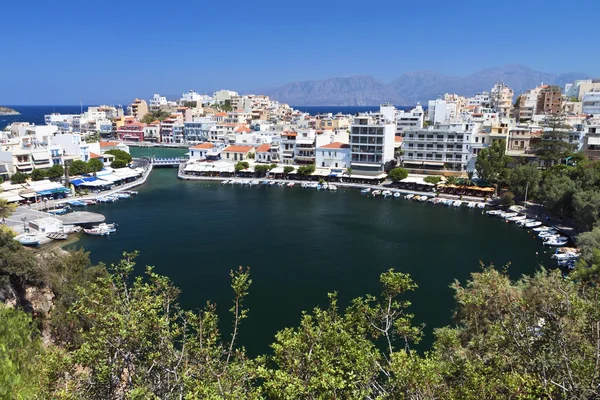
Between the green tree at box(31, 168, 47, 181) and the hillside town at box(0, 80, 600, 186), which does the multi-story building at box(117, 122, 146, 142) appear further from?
the green tree at box(31, 168, 47, 181)

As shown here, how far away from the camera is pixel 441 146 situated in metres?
47.1

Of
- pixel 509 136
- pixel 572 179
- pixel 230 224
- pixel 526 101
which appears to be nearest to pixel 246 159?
pixel 230 224

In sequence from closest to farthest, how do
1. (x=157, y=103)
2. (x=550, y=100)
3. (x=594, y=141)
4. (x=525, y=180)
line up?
1. (x=525, y=180)
2. (x=594, y=141)
3. (x=550, y=100)
4. (x=157, y=103)

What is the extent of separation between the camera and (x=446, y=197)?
137 feet

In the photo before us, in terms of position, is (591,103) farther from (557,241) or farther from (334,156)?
(557,241)

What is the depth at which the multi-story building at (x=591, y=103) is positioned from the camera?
212 ft

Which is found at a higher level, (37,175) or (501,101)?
(501,101)

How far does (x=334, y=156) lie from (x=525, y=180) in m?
21.6

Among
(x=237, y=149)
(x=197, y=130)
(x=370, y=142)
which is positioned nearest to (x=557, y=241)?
(x=370, y=142)

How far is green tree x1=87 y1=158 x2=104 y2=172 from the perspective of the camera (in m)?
46.5

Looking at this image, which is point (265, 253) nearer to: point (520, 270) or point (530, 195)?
point (520, 270)

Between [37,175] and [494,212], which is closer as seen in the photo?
[494,212]

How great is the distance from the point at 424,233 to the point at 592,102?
171ft

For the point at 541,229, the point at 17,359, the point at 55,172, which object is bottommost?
the point at 541,229
